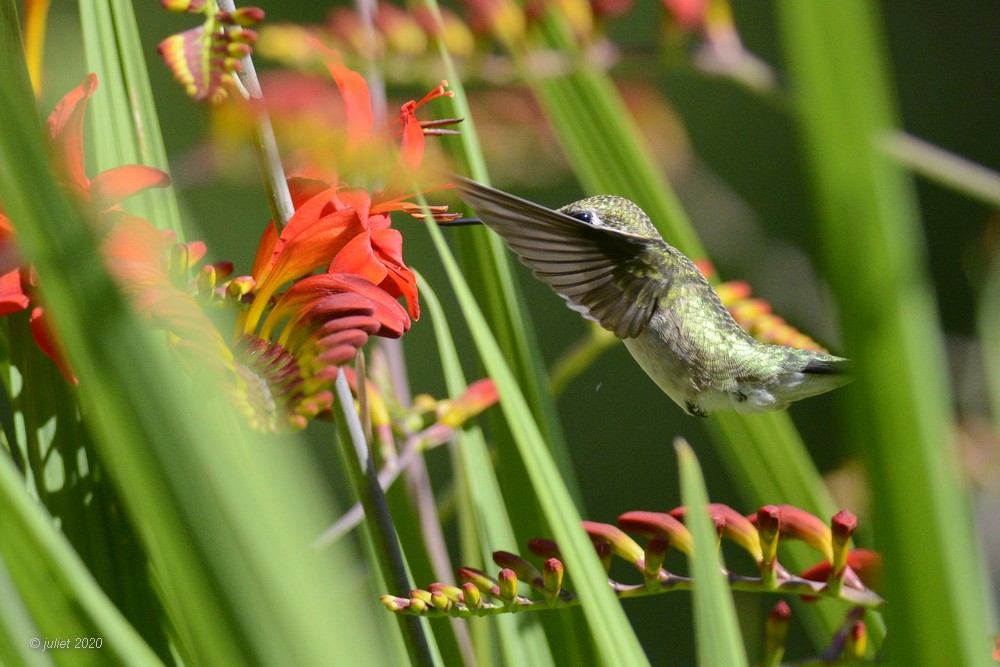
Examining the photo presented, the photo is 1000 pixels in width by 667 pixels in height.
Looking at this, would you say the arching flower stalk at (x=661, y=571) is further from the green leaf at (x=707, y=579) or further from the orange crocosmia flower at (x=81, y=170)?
the orange crocosmia flower at (x=81, y=170)

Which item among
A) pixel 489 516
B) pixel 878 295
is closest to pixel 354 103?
pixel 489 516

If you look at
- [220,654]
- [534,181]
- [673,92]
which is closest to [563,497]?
[220,654]

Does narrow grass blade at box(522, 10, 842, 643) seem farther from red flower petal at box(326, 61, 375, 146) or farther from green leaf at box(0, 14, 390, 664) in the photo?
green leaf at box(0, 14, 390, 664)

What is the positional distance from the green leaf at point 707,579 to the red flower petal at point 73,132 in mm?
336

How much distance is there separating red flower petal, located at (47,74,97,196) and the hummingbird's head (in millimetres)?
318

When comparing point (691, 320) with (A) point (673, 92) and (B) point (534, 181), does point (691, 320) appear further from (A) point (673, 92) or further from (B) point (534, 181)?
(A) point (673, 92)

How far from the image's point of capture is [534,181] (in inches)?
69.7

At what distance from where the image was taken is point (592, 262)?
672 mm

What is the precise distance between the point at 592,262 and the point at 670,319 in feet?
A: 0.30

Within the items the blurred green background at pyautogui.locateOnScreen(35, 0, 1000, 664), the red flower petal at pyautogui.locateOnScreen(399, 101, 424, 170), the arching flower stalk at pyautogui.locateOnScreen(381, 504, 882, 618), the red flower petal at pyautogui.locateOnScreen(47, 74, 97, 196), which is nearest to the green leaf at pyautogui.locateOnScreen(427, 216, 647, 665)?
the arching flower stalk at pyautogui.locateOnScreen(381, 504, 882, 618)

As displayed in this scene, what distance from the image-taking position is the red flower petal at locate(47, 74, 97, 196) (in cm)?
51

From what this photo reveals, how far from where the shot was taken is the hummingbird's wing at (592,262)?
0.57 m

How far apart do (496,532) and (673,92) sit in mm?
2316

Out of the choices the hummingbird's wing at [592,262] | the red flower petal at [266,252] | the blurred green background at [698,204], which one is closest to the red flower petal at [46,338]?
the red flower petal at [266,252]
